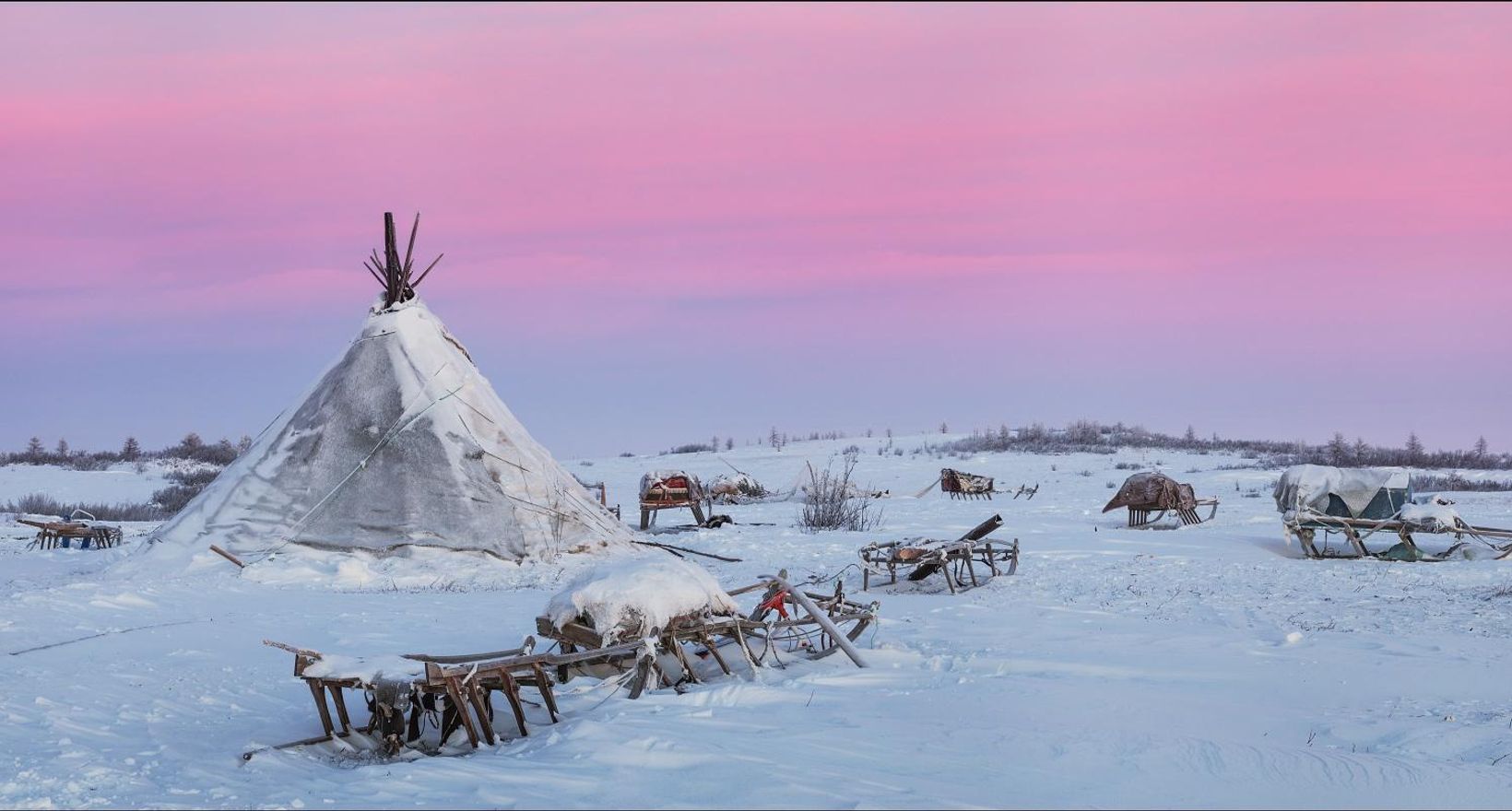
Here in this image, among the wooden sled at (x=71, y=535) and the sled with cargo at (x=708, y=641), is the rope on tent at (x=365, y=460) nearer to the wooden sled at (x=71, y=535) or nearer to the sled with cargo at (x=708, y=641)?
the wooden sled at (x=71, y=535)

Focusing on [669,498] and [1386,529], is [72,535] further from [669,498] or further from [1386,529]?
[1386,529]

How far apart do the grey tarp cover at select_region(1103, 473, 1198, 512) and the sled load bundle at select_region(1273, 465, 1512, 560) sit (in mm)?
1440

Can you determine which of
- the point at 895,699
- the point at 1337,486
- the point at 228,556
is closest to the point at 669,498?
the point at 228,556

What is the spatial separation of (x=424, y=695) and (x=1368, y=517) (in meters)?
15.7

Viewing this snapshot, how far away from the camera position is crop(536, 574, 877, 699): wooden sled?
781 centimetres

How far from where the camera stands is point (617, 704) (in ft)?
24.4

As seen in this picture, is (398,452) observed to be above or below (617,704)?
above

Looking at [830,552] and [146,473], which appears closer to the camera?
[830,552]

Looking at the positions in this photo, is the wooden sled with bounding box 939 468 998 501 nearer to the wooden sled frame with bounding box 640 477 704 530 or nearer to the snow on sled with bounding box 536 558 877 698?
the wooden sled frame with bounding box 640 477 704 530

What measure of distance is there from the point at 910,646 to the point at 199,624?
21.0ft

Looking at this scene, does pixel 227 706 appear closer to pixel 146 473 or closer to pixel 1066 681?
pixel 1066 681

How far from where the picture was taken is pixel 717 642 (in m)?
9.07

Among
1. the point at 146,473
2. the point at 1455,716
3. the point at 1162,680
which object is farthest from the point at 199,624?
the point at 146,473

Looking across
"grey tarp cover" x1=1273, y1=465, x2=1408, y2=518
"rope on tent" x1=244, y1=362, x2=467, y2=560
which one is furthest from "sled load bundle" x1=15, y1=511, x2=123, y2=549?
"grey tarp cover" x1=1273, y1=465, x2=1408, y2=518
